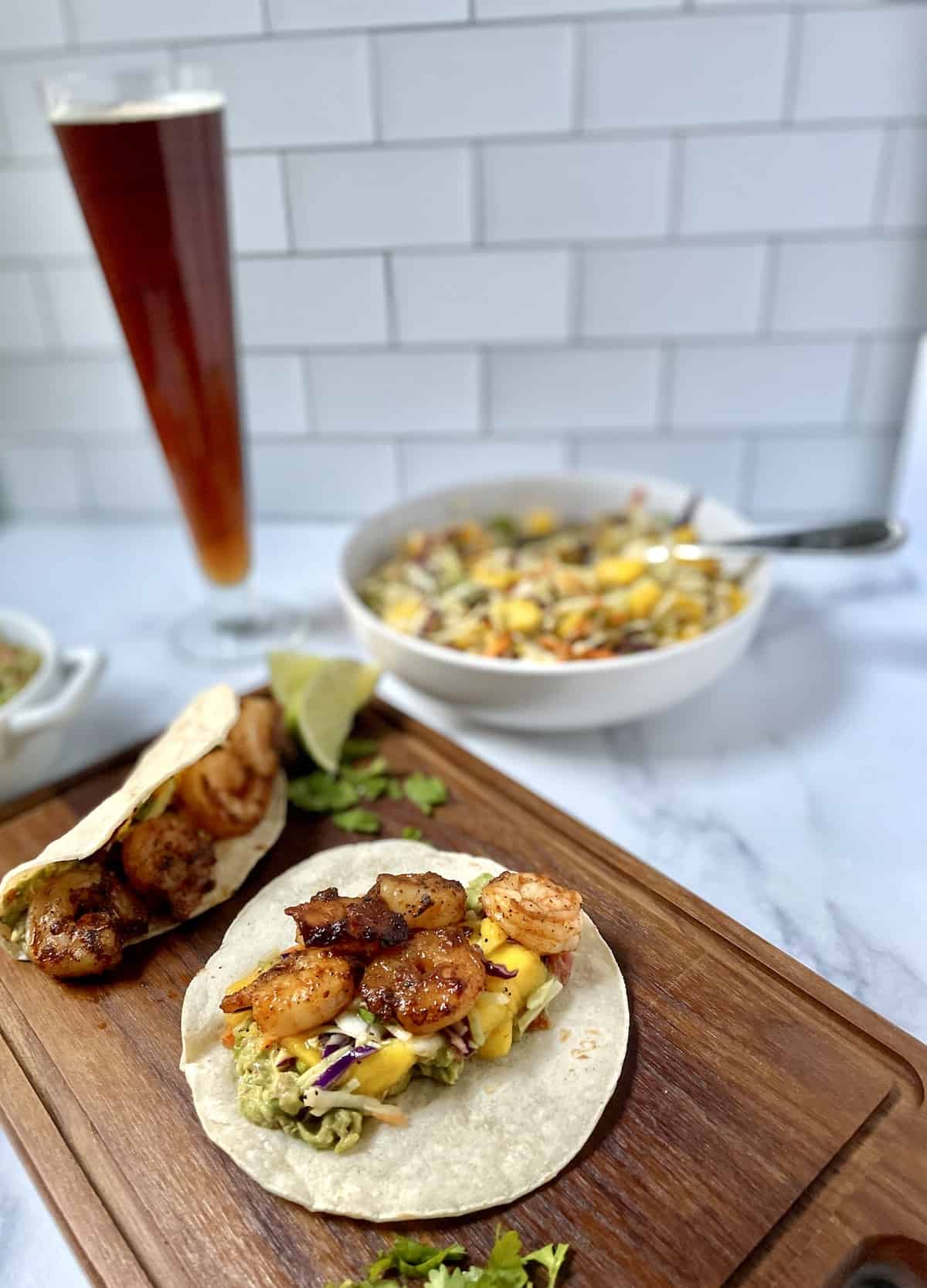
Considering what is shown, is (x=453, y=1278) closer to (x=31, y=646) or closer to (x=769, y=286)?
(x=31, y=646)

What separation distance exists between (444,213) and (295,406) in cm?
58

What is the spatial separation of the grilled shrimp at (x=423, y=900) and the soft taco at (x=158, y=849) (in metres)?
0.29

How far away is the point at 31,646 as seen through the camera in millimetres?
1809

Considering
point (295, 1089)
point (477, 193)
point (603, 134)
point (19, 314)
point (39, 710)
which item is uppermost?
point (603, 134)

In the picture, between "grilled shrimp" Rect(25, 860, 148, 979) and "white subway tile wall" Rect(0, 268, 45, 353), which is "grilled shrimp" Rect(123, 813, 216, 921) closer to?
"grilled shrimp" Rect(25, 860, 148, 979)

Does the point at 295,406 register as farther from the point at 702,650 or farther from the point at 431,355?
the point at 702,650

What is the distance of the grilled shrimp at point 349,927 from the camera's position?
120 cm

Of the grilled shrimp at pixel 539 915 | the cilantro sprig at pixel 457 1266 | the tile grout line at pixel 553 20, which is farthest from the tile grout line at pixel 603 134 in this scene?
the cilantro sprig at pixel 457 1266

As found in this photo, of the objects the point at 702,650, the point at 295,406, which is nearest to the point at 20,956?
the point at 702,650

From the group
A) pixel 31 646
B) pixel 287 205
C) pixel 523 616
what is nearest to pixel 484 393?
pixel 287 205

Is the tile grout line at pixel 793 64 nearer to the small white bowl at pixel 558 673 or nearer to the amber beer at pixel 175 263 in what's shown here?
the small white bowl at pixel 558 673

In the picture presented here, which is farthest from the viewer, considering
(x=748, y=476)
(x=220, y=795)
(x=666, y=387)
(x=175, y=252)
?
(x=748, y=476)

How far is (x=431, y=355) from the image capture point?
2.35 metres

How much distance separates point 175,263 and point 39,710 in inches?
31.3
